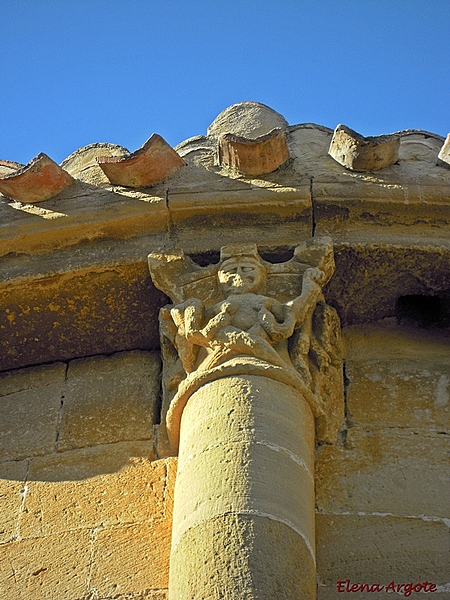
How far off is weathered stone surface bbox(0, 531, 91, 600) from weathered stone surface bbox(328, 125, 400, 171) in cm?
236

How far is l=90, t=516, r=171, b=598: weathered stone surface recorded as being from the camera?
362 centimetres

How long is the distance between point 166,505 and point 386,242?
1.73 meters

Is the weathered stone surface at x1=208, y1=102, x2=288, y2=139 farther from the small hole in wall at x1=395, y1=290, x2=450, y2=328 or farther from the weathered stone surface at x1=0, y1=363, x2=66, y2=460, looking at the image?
the weathered stone surface at x1=0, y1=363, x2=66, y2=460

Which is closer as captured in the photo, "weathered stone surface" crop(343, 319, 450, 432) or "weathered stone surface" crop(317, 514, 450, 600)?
"weathered stone surface" crop(317, 514, 450, 600)

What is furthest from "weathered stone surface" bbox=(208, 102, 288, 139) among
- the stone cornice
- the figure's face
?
the figure's face

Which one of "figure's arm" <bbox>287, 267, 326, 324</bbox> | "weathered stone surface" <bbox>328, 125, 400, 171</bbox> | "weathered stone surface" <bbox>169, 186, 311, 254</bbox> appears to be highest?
"weathered stone surface" <bbox>328, 125, 400, 171</bbox>

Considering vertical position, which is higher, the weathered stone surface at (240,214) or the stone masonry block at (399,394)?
the weathered stone surface at (240,214)

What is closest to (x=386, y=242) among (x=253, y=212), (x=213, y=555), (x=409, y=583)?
(x=253, y=212)

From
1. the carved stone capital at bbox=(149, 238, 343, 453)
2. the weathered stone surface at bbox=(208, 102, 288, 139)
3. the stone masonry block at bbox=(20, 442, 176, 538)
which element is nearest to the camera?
the carved stone capital at bbox=(149, 238, 343, 453)

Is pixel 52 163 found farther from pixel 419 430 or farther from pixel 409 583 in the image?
pixel 409 583

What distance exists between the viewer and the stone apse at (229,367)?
3.46 m

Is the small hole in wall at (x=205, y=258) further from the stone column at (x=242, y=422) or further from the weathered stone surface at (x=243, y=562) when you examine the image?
the weathered stone surface at (x=243, y=562)

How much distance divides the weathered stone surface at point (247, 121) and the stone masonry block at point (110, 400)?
1.52 metres

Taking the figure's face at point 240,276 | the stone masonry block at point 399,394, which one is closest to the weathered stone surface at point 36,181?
the figure's face at point 240,276
